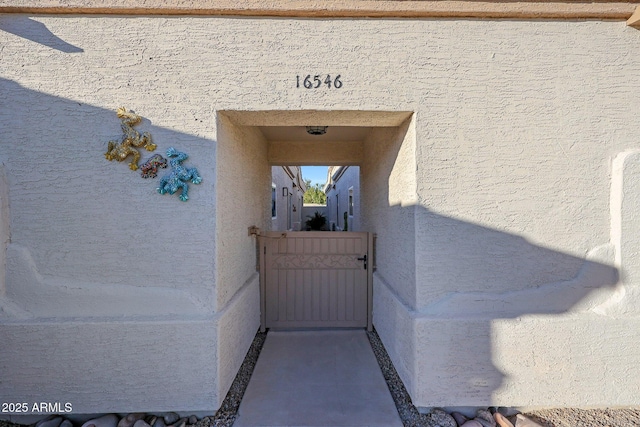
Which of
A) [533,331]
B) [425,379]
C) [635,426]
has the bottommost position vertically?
[635,426]

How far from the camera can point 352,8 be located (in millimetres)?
3035

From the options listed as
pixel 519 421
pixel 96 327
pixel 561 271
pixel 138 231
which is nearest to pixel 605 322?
pixel 561 271

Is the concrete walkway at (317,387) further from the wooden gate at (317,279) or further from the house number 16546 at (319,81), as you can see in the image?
the house number 16546 at (319,81)

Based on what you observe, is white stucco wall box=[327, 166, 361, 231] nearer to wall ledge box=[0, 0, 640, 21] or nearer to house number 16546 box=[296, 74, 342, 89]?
house number 16546 box=[296, 74, 342, 89]

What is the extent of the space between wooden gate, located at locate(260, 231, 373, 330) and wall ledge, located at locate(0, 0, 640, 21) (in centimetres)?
331

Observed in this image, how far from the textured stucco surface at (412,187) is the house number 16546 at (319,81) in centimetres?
6

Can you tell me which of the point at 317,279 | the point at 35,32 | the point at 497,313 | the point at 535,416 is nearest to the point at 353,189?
the point at 317,279

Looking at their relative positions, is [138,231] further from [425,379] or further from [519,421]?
[519,421]

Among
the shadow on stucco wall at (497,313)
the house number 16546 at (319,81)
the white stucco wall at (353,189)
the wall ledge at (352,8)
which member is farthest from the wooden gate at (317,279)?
the wall ledge at (352,8)

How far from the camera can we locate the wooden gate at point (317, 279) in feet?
16.8

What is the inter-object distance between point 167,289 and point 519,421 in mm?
4013

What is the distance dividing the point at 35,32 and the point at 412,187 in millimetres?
4447

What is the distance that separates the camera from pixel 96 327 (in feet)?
9.73

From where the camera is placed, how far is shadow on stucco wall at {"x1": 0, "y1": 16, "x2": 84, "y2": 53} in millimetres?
3000
